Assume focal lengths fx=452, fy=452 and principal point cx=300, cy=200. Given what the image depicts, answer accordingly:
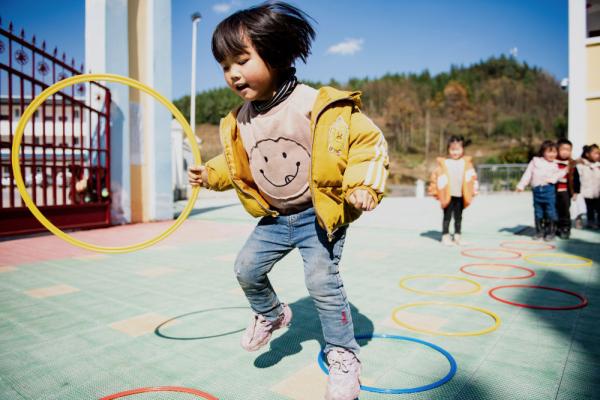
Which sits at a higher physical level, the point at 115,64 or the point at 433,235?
the point at 115,64

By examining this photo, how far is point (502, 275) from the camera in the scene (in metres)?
5.46

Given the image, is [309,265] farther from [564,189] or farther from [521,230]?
[521,230]

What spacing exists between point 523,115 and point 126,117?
77.0 m

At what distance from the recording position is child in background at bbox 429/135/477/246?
24.9 ft

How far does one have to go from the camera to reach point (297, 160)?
8.14ft

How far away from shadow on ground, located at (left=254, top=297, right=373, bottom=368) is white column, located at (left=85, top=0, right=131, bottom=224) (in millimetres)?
7295

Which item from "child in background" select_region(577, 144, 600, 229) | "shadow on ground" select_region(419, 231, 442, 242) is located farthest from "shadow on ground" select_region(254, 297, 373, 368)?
"child in background" select_region(577, 144, 600, 229)

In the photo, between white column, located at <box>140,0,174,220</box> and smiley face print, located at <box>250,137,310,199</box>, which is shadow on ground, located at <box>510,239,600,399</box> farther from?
white column, located at <box>140,0,174,220</box>

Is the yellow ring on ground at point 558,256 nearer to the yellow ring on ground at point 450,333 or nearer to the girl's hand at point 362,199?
the yellow ring on ground at point 450,333

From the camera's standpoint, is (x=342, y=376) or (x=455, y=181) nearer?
(x=342, y=376)

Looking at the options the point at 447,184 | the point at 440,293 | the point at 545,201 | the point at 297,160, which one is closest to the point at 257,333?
the point at 297,160

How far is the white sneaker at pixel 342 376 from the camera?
222cm

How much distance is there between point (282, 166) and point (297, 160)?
93mm

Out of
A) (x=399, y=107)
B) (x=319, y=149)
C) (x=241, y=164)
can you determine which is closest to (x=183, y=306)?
(x=241, y=164)
